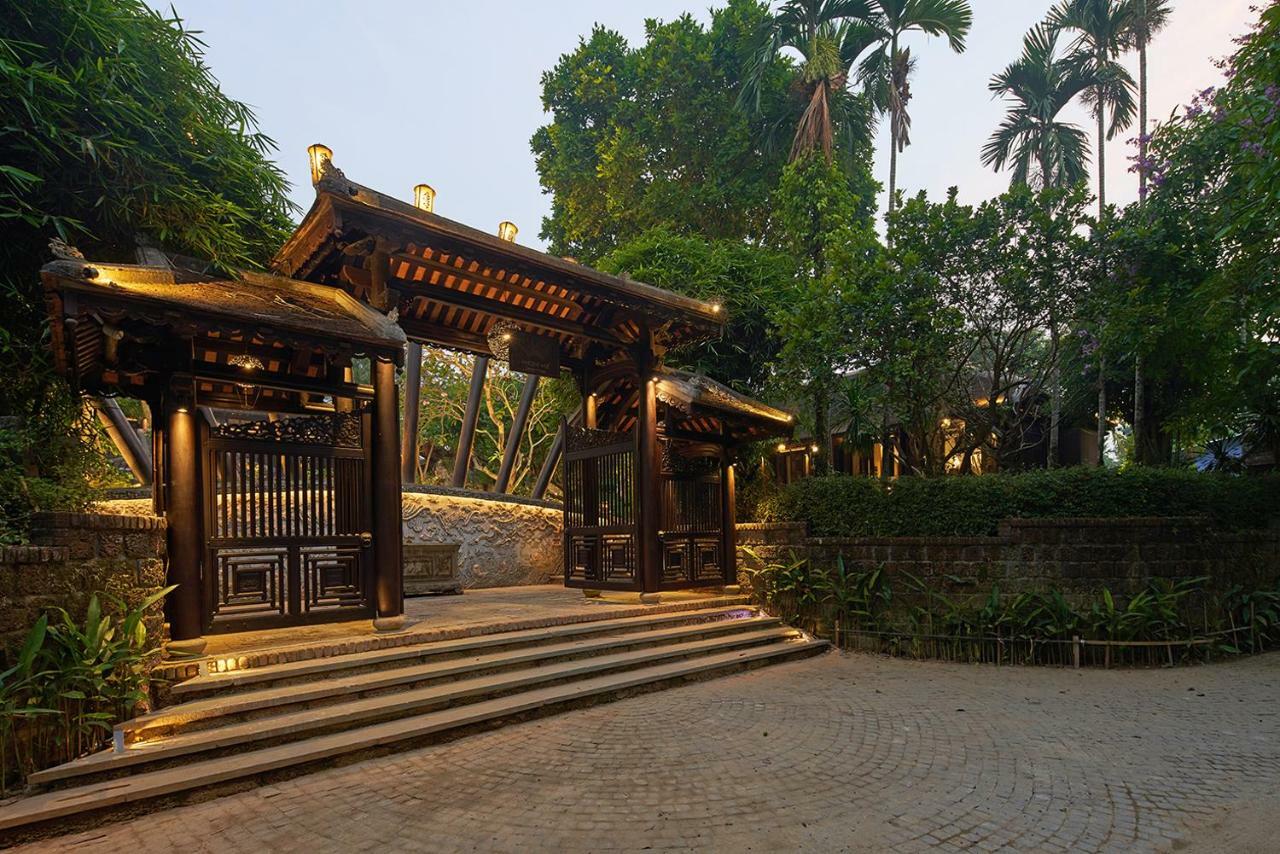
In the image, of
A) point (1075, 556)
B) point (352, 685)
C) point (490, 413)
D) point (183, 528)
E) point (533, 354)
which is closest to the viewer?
point (352, 685)

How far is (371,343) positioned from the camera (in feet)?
17.6

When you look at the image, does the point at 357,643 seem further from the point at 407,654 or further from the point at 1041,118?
the point at 1041,118

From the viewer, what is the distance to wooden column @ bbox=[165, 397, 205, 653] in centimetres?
476

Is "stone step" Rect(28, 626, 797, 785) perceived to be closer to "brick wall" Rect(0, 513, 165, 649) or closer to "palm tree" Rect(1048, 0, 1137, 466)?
"brick wall" Rect(0, 513, 165, 649)

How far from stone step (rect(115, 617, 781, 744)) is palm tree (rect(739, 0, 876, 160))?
33.3 feet

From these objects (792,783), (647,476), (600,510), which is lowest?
(792,783)

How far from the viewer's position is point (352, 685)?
180 inches

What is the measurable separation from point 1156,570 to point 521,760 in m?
7.92

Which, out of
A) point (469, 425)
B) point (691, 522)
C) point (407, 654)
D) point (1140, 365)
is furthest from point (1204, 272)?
point (469, 425)

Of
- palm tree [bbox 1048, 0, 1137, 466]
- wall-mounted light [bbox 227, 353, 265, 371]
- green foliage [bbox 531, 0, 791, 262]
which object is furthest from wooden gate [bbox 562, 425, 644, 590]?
palm tree [bbox 1048, 0, 1137, 466]

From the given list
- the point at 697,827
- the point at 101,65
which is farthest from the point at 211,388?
the point at 697,827

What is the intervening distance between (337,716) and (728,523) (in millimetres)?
6008

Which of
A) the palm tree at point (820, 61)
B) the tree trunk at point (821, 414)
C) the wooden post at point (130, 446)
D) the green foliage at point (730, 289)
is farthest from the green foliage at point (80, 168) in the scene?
the palm tree at point (820, 61)

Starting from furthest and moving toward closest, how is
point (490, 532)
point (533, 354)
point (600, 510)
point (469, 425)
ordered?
1. point (469, 425)
2. point (490, 532)
3. point (600, 510)
4. point (533, 354)
